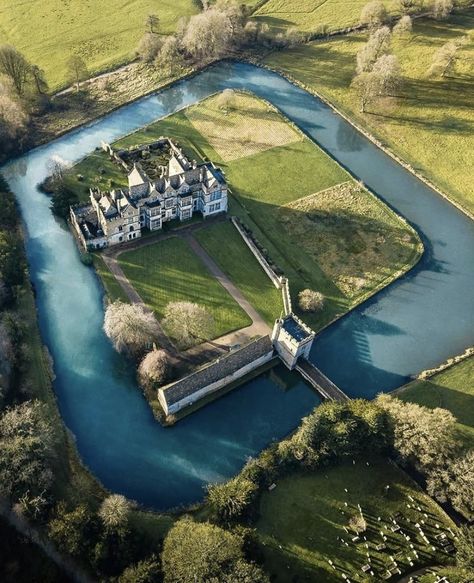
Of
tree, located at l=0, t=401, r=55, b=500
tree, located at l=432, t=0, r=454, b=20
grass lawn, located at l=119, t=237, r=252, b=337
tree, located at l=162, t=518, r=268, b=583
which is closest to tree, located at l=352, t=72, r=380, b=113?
tree, located at l=432, t=0, r=454, b=20

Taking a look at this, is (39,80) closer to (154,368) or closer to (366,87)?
(366,87)

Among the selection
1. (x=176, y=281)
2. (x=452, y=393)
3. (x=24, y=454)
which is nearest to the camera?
(x=24, y=454)

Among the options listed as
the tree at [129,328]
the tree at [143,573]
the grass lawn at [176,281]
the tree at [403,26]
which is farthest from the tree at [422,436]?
the tree at [403,26]

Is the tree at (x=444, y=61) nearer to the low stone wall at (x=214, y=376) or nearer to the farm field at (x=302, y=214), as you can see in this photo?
the farm field at (x=302, y=214)

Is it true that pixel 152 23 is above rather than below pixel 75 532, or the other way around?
above

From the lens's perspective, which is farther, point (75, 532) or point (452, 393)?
point (452, 393)

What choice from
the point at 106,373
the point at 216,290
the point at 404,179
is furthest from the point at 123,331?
the point at 404,179

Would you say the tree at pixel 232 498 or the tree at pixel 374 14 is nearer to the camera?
the tree at pixel 232 498

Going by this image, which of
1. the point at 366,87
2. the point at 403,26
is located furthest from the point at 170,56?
→ the point at 403,26
